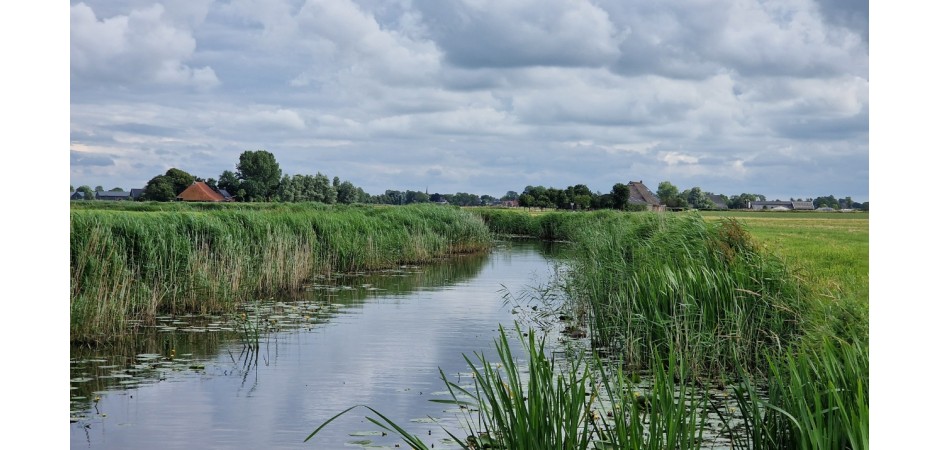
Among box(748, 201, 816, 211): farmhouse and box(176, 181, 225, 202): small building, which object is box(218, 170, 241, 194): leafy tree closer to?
box(176, 181, 225, 202): small building

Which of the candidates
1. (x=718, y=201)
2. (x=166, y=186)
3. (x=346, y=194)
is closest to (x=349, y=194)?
(x=346, y=194)

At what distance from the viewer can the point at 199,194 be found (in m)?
25.2

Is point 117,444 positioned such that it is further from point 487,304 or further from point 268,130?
point 487,304

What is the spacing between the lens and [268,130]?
12.4 meters

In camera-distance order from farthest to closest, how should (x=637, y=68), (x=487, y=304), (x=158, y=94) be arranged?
(x=487, y=304) < (x=158, y=94) < (x=637, y=68)

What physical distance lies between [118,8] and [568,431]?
6.80 metres

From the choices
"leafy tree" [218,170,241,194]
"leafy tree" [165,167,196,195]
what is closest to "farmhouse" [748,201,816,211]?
"leafy tree" [165,167,196,195]

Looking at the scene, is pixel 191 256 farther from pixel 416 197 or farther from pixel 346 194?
pixel 346 194

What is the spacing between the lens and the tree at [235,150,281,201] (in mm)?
29234

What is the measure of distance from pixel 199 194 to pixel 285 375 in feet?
56.3

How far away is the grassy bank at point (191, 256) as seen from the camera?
10828mm

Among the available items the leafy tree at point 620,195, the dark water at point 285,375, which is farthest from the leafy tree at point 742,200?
the leafy tree at point 620,195
